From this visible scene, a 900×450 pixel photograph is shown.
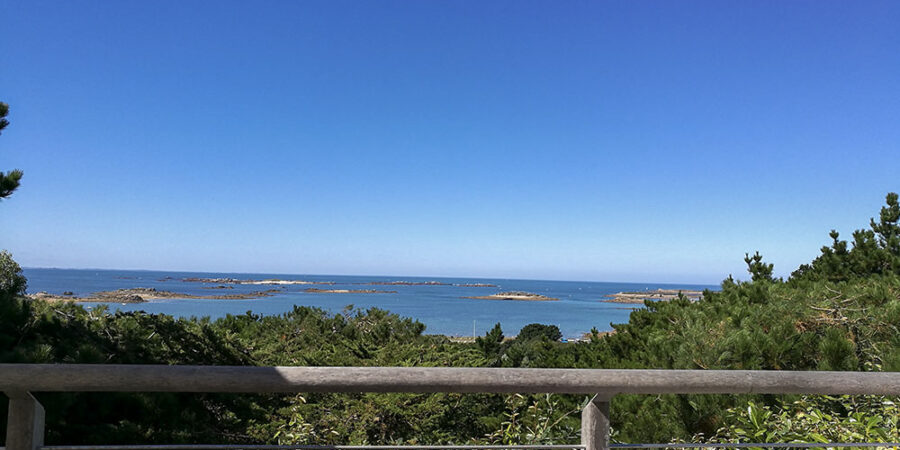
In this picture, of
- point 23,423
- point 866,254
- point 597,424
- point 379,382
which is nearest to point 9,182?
point 23,423

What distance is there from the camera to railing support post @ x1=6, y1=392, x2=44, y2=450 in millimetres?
1436

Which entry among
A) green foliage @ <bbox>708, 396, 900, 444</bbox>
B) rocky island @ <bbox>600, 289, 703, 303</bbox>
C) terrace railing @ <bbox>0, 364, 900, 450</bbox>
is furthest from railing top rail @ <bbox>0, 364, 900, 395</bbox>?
rocky island @ <bbox>600, 289, 703, 303</bbox>

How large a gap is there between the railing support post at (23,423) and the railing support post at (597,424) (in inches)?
61.6

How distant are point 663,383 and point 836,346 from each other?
11.1ft

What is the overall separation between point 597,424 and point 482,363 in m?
4.72

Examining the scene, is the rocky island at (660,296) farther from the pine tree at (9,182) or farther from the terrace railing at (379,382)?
the pine tree at (9,182)

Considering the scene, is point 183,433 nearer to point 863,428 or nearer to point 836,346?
point 863,428

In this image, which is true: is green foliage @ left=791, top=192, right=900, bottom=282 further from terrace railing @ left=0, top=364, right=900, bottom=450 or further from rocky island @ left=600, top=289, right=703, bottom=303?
terrace railing @ left=0, top=364, right=900, bottom=450

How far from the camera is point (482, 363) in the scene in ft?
20.2

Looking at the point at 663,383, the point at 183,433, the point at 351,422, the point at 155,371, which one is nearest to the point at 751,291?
the point at 351,422

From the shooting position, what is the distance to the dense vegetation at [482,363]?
3.18m

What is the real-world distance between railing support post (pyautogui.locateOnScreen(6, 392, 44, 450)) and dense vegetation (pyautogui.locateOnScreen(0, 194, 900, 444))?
154 cm

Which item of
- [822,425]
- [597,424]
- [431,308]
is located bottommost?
[431,308]

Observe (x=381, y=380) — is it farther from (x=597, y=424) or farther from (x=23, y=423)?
(x=23, y=423)
